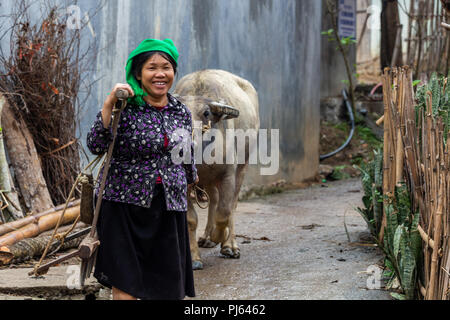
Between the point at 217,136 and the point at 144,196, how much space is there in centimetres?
187

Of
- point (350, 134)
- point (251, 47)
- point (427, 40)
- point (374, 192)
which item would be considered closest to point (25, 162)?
point (374, 192)

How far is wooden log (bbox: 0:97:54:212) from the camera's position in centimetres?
512

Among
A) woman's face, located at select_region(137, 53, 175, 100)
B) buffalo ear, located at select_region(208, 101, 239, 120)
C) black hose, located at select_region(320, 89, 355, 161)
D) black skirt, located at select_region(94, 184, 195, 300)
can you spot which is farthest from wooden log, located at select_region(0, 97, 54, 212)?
black hose, located at select_region(320, 89, 355, 161)

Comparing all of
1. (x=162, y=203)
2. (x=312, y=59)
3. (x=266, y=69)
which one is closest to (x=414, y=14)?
(x=312, y=59)

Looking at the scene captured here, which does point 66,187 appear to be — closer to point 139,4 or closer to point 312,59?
point 139,4

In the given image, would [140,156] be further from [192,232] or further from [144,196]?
[192,232]

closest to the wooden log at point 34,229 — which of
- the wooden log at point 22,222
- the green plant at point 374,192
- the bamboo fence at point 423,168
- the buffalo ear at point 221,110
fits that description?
Result: the wooden log at point 22,222

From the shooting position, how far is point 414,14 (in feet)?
35.8

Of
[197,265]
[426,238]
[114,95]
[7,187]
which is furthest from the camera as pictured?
[7,187]

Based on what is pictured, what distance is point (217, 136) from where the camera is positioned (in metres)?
4.80

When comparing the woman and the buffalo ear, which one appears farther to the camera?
the buffalo ear

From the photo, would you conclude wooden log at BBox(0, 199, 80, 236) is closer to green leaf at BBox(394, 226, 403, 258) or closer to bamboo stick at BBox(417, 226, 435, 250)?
green leaf at BBox(394, 226, 403, 258)

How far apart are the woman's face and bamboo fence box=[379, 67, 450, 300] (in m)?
1.52

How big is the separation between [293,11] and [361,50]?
318 inches
